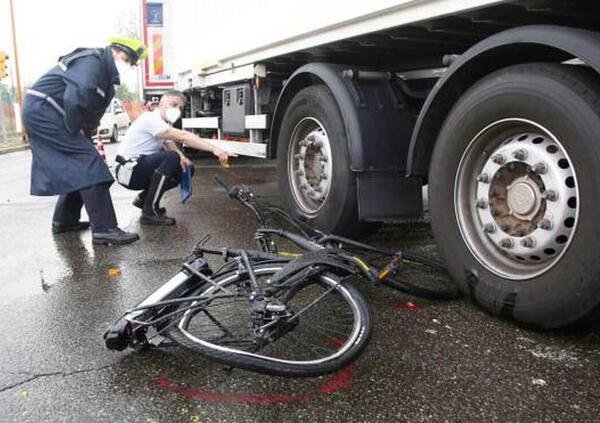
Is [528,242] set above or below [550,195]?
below

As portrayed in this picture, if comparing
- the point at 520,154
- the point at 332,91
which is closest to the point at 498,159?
the point at 520,154

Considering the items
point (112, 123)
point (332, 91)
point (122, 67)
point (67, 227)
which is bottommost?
point (112, 123)

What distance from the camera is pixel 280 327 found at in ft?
7.43

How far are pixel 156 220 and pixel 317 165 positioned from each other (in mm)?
1983

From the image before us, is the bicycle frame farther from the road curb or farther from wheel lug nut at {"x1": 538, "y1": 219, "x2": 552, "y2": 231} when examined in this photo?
the road curb

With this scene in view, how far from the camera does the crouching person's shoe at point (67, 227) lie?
5.36 metres

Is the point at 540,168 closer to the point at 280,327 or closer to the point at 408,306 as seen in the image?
the point at 408,306

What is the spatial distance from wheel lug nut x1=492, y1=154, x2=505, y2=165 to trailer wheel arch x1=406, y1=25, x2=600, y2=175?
0.47 meters

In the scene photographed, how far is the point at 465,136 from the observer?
115 inches

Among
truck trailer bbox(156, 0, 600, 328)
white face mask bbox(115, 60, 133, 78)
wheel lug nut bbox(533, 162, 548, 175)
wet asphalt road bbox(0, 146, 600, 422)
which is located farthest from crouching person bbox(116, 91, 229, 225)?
wheel lug nut bbox(533, 162, 548, 175)

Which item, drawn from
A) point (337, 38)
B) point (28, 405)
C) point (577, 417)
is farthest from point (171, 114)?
point (577, 417)

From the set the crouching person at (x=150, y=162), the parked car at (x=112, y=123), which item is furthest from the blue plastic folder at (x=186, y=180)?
the parked car at (x=112, y=123)

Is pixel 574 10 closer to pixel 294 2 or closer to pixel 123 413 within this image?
pixel 294 2

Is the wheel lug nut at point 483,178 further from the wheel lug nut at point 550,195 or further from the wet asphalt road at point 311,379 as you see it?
the wet asphalt road at point 311,379
